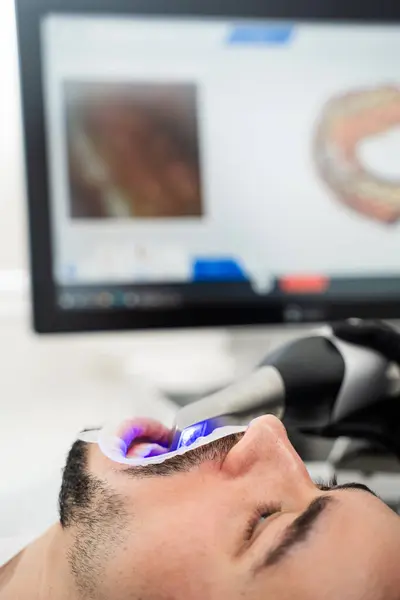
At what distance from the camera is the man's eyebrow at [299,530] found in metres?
0.21

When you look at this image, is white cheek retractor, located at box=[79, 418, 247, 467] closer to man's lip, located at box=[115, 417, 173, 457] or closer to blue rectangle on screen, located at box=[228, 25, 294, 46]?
man's lip, located at box=[115, 417, 173, 457]

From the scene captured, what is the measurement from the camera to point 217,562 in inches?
8.4

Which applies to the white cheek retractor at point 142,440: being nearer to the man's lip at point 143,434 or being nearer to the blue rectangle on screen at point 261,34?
the man's lip at point 143,434

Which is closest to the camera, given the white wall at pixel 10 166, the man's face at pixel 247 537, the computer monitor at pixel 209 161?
the man's face at pixel 247 537

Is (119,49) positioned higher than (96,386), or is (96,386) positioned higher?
(119,49)

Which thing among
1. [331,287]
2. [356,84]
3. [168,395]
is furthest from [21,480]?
[356,84]

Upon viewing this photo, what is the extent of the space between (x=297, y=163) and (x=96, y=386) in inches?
9.0

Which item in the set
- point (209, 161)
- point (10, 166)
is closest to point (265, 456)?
point (209, 161)

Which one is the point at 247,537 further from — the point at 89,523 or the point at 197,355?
the point at 197,355

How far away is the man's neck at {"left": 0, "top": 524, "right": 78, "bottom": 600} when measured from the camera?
0.23 metres

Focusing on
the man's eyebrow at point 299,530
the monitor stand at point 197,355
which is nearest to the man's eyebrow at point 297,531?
the man's eyebrow at point 299,530

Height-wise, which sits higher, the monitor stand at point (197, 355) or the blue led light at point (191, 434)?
the blue led light at point (191, 434)

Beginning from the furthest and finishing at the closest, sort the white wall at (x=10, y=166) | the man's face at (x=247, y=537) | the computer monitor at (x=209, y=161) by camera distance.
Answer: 1. the white wall at (x=10, y=166)
2. the computer monitor at (x=209, y=161)
3. the man's face at (x=247, y=537)

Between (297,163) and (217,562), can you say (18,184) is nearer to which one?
(297,163)
